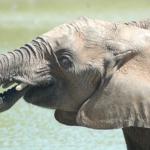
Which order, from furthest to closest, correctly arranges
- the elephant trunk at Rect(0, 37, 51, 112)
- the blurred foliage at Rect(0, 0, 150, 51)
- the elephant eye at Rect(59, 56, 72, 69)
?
the blurred foliage at Rect(0, 0, 150, 51), the elephant eye at Rect(59, 56, 72, 69), the elephant trunk at Rect(0, 37, 51, 112)

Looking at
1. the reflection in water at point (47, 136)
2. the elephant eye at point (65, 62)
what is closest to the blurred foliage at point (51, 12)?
the reflection in water at point (47, 136)

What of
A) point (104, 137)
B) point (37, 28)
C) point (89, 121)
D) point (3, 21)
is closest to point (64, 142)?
point (104, 137)

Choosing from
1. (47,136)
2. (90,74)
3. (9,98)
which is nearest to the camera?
(9,98)

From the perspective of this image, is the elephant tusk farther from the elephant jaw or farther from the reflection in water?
the reflection in water

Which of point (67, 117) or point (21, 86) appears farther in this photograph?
point (67, 117)

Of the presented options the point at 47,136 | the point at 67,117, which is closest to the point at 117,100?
the point at 67,117

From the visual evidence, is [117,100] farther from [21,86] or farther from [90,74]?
[21,86]

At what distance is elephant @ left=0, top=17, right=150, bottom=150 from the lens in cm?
396

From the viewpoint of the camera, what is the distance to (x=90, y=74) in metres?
4.03

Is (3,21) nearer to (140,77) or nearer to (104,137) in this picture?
(104,137)

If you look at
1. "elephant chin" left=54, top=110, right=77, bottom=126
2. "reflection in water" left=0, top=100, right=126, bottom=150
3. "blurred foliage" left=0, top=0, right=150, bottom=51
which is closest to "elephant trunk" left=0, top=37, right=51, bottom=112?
"elephant chin" left=54, top=110, right=77, bottom=126

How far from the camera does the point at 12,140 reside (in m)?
7.92

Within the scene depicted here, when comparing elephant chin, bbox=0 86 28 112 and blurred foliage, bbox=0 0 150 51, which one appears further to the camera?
blurred foliage, bbox=0 0 150 51

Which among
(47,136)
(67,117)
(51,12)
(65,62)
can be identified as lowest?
(51,12)
